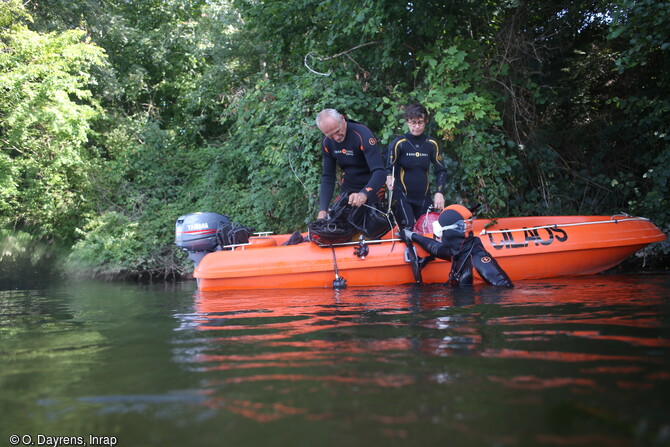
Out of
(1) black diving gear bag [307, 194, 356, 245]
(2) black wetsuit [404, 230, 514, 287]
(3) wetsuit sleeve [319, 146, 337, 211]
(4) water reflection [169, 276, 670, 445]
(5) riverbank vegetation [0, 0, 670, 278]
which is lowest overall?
(4) water reflection [169, 276, 670, 445]

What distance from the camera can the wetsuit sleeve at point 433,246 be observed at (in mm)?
4992

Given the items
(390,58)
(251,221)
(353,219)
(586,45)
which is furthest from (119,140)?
(586,45)

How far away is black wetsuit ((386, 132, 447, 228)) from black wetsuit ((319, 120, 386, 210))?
13.2 inches

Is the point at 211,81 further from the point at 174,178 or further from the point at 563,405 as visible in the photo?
the point at 563,405

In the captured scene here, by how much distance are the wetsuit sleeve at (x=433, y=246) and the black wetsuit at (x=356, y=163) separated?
A: 0.60 m

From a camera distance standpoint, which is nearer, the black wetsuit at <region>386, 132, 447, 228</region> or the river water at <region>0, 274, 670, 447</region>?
the river water at <region>0, 274, 670, 447</region>

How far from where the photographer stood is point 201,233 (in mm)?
6078

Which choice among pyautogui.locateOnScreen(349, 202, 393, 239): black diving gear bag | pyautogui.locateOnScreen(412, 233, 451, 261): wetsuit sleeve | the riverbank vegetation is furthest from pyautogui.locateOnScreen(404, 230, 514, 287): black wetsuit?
the riverbank vegetation

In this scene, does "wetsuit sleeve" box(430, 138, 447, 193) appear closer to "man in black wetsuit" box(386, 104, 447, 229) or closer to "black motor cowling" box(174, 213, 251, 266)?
"man in black wetsuit" box(386, 104, 447, 229)

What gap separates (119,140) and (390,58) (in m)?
8.19

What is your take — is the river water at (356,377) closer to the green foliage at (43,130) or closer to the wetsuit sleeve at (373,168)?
the wetsuit sleeve at (373,168)

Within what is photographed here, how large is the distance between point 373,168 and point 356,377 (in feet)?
10.9

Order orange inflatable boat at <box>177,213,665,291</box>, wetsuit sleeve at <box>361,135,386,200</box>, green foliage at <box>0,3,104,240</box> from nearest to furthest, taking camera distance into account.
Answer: wetsuit sleeve at <box>361,135,386,200</box>, orange inflatable boat at <box>177,213,665,291</box>, green foliage at <box>0,3,104,240</box>

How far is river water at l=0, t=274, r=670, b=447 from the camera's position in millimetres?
1529
